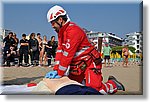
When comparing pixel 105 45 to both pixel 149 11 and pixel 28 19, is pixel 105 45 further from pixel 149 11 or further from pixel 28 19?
pixel 28 19

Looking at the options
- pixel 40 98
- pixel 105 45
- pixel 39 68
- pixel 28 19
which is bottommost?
pixel 40 98

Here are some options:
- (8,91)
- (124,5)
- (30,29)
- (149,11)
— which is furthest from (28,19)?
(149,11)

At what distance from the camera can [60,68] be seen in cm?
250

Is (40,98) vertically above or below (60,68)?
below

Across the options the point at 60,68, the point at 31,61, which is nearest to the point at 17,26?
the point at 31,61

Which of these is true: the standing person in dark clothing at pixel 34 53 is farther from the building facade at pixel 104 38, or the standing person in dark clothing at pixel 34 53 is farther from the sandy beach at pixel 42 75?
the building facade at pixel 104 38

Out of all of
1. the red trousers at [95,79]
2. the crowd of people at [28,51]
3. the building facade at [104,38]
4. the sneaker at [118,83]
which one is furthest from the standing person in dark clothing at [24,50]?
the sneaker at [118,83]

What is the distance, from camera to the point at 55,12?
2.52 metres

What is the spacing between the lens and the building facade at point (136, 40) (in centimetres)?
252

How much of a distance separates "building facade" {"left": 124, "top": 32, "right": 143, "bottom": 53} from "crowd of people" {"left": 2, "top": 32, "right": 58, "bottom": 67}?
1.78ft

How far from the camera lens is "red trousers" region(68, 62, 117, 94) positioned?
2.51 metres

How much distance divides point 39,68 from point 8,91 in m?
0.28

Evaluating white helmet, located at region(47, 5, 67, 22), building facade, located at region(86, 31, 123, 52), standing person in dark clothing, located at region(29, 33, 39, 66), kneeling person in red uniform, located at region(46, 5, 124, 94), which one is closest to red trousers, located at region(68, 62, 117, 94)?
kneeling person in red uniform, located at region(46, 5, 124, 94)

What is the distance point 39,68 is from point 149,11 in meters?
0.92
